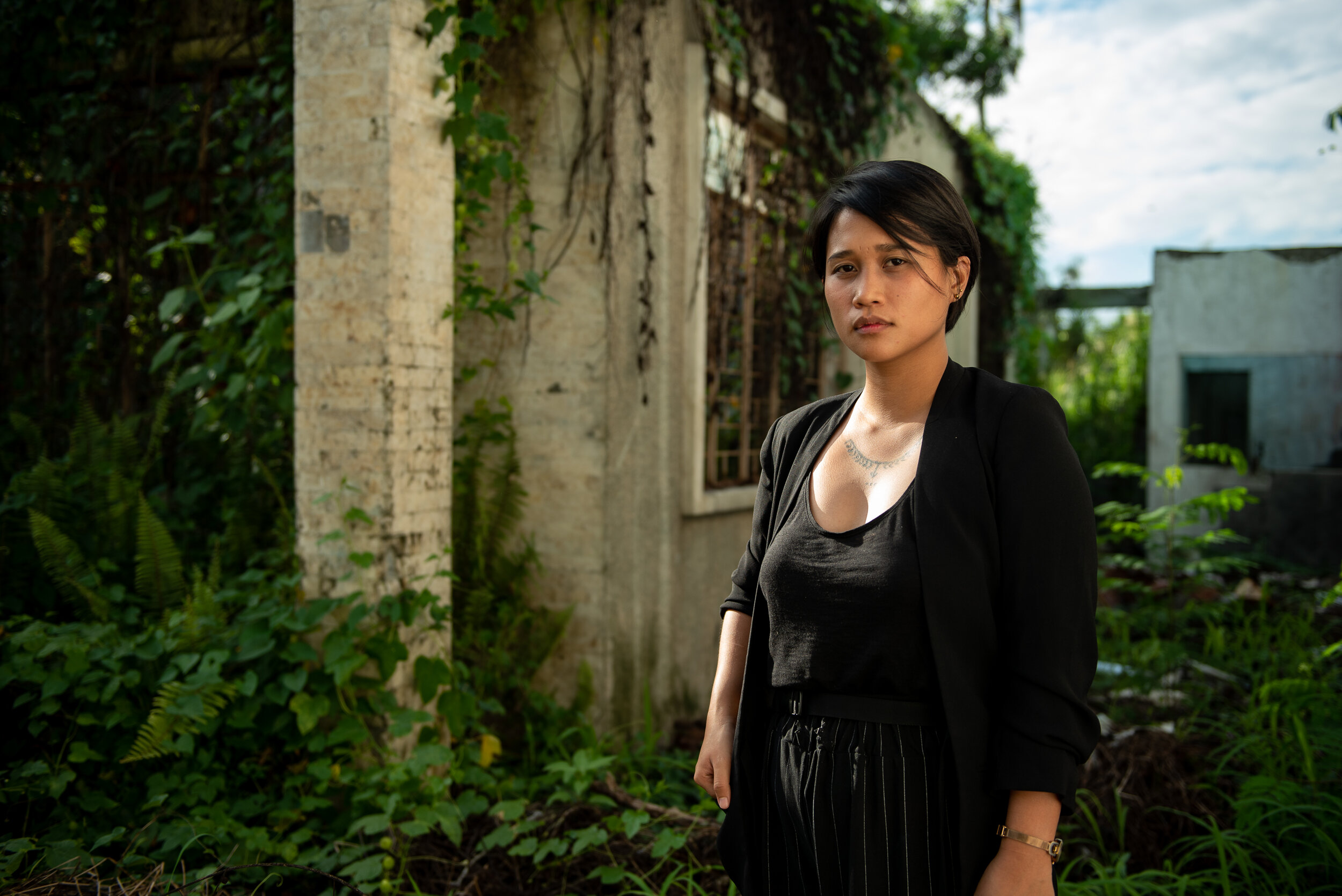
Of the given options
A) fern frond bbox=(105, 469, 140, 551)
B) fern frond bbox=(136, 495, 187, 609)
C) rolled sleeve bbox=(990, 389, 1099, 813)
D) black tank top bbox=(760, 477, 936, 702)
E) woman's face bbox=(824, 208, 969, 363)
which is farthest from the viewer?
fern frond bbox=(105, 469, 140, 551)

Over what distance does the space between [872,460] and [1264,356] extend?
10.7 metres

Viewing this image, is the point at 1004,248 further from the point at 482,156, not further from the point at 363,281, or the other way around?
the point at 363,281

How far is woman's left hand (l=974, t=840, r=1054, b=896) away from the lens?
137 cm

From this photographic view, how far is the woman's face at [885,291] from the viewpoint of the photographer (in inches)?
62.6

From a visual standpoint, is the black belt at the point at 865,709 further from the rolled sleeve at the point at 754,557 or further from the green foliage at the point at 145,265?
the green foliage at the point at 145,265

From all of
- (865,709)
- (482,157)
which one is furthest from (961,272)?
(482,157)

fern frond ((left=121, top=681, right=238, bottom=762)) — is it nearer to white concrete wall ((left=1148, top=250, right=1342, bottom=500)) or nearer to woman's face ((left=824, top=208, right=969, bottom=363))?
woman's face ((left=824, top=208, right=969, bottom=363))

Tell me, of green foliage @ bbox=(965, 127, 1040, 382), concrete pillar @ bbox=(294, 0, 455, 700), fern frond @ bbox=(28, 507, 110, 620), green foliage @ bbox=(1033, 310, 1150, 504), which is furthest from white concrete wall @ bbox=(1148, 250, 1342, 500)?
fern frond @ bbox=(28, 507, 110, 620)

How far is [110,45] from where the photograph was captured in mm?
4703

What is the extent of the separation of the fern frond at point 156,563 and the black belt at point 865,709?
299cm

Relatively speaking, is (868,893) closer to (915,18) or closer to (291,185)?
(291,185)

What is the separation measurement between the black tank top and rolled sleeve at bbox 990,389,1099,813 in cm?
14

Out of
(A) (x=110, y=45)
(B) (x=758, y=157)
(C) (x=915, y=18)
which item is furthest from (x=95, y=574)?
(C) (x=915, y=18)

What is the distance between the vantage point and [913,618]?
1483mm
